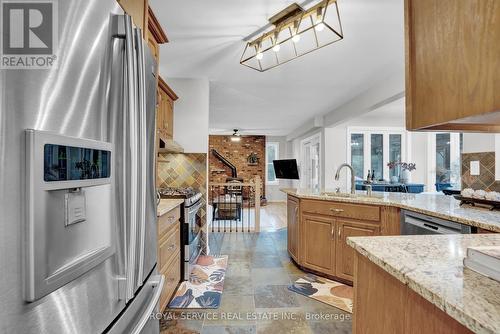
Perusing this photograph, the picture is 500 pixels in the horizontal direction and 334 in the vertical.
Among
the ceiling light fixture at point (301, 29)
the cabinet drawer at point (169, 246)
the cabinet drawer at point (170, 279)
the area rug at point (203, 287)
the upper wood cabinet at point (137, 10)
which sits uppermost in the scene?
the ceiling light fixture at point (301, 29)

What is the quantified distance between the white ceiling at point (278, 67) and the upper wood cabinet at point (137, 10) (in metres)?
0.60

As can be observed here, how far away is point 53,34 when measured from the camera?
62 cm

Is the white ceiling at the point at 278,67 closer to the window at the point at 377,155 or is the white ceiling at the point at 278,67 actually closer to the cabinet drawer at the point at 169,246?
the cabinet drawer at the point at 169,246

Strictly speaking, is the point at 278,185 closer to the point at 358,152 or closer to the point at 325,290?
the point at 358,152

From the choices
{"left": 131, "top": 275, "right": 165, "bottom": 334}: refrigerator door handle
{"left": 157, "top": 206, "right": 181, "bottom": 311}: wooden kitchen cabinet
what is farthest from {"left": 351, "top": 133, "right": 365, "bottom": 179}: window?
{"left": 131, "top": 275, "right": 165, "bottom": 334}: refrigerator door handle

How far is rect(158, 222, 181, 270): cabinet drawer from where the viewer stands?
6.31 ft

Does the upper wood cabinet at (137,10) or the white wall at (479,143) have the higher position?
the upper wood cabinet at (137,10)

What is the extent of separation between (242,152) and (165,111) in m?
6.45

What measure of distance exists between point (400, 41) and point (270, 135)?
729 centimetres

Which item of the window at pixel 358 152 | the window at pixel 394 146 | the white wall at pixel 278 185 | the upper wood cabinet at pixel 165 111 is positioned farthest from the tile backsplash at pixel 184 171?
the white wall at pixel 278 185

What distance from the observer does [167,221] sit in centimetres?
208

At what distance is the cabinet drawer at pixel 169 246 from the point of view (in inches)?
75.7

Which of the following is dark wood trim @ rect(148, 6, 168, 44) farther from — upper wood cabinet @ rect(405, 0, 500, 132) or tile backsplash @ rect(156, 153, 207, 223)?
tile backsplash @ rect(156, 153, 207, 223)

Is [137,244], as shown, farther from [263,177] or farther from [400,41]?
[263,177]
